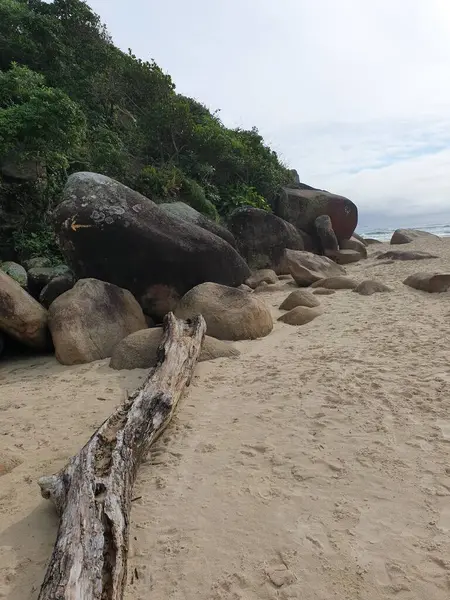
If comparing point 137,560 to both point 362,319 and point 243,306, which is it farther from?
point 362,319

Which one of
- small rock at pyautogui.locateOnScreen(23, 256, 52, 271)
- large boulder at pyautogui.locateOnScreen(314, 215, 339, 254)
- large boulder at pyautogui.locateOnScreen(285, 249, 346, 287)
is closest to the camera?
small rock at pyautogui.locateOnScreen(23, 256, 52, 271)

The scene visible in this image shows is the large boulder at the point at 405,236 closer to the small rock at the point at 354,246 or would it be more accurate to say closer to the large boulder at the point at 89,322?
the small rock at the point at 354,246

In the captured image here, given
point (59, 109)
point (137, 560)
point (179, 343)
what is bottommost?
point (137, 560)

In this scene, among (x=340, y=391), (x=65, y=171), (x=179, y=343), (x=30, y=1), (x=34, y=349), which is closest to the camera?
(x=340, y=391)

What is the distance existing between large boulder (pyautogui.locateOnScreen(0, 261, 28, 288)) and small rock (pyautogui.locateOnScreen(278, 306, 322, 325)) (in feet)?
15.9

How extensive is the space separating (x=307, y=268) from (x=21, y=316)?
7.15 m

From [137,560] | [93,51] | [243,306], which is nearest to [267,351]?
[243,306]

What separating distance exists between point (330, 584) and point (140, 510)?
4.10 ft

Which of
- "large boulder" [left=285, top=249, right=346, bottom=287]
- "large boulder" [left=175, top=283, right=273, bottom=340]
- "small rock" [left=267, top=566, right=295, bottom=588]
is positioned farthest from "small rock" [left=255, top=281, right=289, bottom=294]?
"small rock" [left=267, top=566, right=295, bottom=588]

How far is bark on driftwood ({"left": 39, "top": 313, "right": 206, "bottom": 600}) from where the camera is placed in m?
1.92

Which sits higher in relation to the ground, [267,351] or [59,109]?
[59,109]

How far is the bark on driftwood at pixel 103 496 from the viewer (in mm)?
1919

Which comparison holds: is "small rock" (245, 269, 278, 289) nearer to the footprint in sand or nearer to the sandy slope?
the sandy slope

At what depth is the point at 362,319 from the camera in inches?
274
